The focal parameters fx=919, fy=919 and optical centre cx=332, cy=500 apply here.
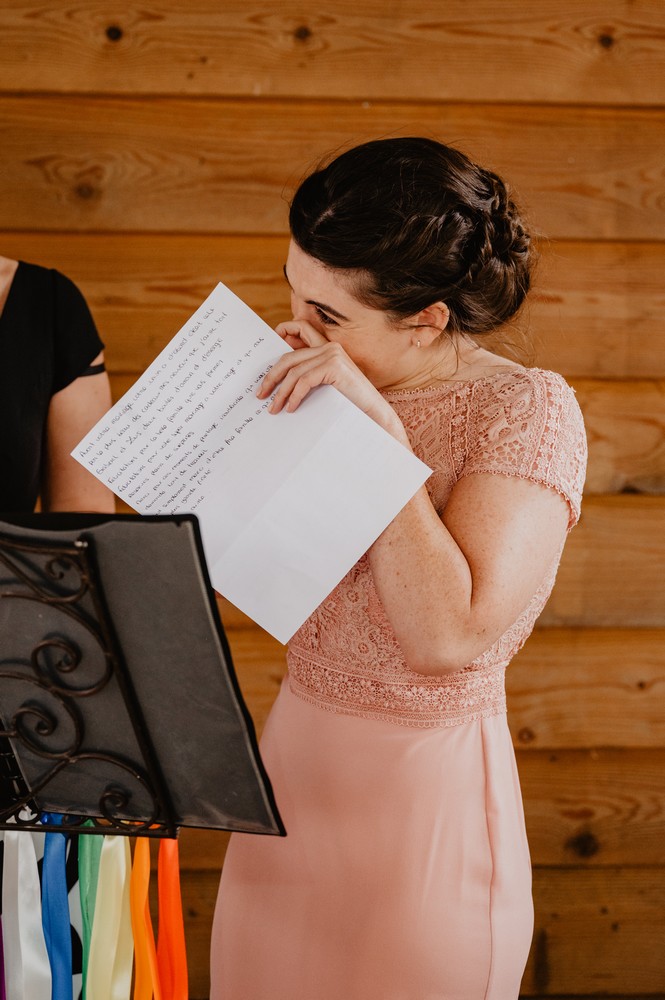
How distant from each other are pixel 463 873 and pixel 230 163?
1.15 meters

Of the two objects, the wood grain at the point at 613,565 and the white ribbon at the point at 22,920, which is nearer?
the white ribbon at the point at 22,920

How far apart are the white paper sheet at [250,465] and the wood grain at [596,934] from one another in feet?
3.86

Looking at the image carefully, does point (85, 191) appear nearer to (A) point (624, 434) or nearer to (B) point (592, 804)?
(A) point (624, 434)

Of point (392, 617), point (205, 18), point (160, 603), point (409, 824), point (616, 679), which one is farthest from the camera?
point (616, 679)

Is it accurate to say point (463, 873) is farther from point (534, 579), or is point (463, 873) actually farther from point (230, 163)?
point (230, 163)

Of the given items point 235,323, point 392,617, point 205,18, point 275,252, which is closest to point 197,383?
point 235,323

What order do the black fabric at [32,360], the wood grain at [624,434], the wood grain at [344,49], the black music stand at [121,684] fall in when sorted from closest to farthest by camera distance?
the black music stand at [121,684], the black fabric at [32,360], the wood grain at [344,49], the wood grain at [624,434]

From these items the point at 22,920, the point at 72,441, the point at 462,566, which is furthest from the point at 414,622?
the point at 72,441

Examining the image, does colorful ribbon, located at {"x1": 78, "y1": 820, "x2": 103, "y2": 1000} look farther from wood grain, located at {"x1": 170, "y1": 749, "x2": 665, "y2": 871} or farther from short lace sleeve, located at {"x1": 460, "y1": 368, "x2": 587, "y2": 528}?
wood grain, located at {"x1": 170, "y1": 749, "x2": 665, "y2": 871}

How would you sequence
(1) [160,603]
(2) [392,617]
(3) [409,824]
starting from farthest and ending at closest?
1. (3) [409,824]
2. (2) [392,617]
3. (1) [160,603]

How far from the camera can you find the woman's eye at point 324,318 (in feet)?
2.85

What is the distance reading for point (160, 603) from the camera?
58 cm

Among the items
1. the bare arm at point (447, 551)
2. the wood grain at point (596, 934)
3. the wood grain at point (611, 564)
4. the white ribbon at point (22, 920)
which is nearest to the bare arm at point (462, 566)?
the bare arm at point (447, 551)

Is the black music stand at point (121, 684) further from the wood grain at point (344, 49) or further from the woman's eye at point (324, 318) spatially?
the wood grain at point (344, 49)
